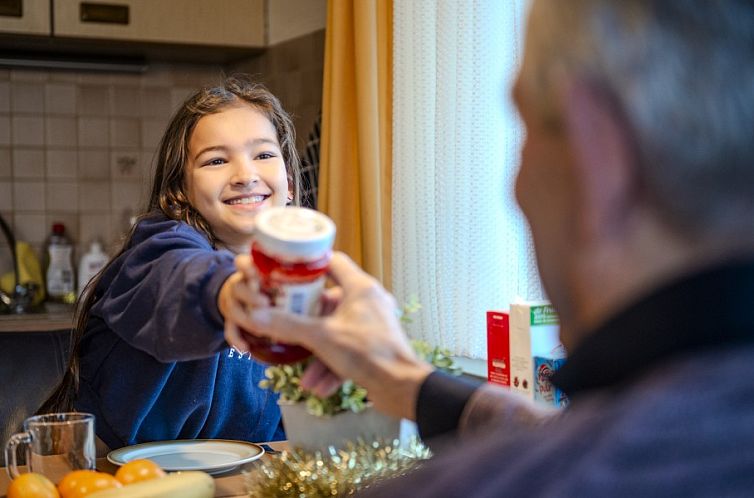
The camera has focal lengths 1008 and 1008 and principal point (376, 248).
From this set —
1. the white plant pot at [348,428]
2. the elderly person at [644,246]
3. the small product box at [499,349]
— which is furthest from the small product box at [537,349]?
the elderly person at [644,246]

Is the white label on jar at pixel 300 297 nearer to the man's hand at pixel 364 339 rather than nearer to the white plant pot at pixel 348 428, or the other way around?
the man's hand at pixel 364 339

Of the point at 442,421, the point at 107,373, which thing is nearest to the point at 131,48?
the point at 107,373

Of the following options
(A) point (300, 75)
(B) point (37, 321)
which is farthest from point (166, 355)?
(A) point (300, 75)

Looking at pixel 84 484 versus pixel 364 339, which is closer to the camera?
pixel 364 339

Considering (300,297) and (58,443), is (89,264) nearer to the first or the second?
(58,443)

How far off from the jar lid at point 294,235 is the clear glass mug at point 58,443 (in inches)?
16.1

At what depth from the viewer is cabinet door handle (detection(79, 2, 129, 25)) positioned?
3262 mm

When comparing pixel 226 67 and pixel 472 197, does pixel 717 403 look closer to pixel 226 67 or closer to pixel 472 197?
pixel 472 197

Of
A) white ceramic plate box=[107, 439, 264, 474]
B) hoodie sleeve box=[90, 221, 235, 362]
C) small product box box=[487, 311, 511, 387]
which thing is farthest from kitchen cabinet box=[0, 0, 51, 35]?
white ceramic plate box=[107, 439, 264, 474]

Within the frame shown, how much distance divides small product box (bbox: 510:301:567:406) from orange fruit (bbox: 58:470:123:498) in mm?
755

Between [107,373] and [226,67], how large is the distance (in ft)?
8.03

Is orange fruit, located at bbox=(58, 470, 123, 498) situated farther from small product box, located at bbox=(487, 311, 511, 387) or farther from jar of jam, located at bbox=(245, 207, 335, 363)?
small product box, located at bbox=(487, 311, 511, 387)

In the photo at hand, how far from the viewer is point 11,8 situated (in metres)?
3.18

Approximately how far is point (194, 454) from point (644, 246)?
0.88 m
